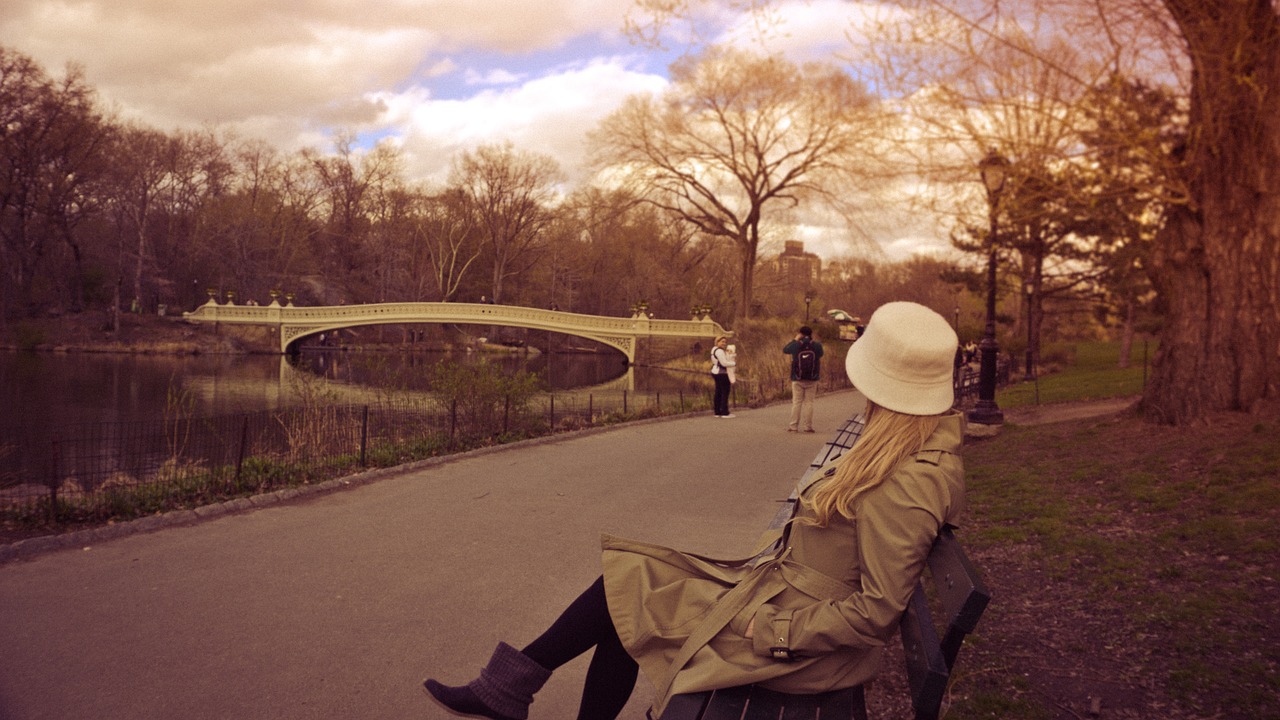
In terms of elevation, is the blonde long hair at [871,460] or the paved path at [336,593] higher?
the blonde long hair at [871,460]

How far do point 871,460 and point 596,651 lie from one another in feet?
3.74

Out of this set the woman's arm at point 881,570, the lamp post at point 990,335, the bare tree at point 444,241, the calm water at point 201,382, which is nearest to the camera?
the woman's arm at point 881,570

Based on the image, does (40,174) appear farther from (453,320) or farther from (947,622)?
(947,622)

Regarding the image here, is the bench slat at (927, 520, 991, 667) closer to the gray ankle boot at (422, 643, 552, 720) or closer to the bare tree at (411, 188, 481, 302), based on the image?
the gray ankle boot at (422, 643, 552, 720)

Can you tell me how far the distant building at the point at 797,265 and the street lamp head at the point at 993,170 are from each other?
41428mm

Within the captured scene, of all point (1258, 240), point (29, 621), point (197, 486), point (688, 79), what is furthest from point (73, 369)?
point (1258, 240)

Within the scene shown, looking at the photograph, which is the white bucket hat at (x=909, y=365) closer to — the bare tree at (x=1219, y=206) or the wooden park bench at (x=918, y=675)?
the wooden park bench at (x=918, y=675)

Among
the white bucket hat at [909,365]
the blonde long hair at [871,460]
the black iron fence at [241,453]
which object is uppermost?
the white bucket hat at [909,365]

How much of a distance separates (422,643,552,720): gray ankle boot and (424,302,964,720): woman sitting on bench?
0.37 m

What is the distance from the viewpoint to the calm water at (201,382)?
57.8 feet

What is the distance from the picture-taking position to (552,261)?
208 feet

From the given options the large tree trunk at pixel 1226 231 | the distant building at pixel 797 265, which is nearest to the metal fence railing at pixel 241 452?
the large tree trunk at pixel 1226 231

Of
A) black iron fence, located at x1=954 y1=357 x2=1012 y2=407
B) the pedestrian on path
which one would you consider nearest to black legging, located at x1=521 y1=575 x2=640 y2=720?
the pedestrian on path

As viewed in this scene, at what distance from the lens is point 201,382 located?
29.7m
